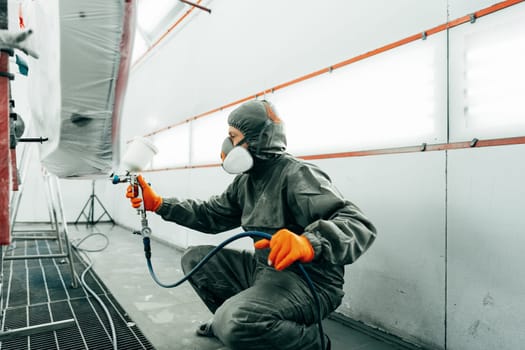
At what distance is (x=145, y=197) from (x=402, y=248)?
3.79 ft

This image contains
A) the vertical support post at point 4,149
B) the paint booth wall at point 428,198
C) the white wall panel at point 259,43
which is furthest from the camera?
the white wall panel at point 259,43

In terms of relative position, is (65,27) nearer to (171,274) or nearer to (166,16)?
(171,274)

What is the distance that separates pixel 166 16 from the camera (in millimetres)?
3844

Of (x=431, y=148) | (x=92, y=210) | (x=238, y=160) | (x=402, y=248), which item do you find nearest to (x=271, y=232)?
(x=238, y=160)

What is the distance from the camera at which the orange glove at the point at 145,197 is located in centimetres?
140

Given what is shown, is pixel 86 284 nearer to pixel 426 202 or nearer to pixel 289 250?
pixel 289 250

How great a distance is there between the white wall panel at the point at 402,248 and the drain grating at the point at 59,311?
1035mm

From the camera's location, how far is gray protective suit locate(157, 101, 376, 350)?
1010 millimetres

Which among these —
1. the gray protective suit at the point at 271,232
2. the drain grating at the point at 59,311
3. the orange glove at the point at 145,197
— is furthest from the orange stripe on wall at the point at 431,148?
the drain grating at the point at 59,311

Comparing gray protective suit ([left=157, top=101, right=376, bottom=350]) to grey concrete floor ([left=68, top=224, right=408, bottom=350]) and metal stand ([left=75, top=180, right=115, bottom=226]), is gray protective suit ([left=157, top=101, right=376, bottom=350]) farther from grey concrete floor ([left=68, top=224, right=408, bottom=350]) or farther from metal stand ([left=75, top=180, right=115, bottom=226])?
metal stand ([left=75, top=180, right=115, bottom=226])

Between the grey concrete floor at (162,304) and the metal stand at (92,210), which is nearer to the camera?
the grey concrete floor at (162,304)

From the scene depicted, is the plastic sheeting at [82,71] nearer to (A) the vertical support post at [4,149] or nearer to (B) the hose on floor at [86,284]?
(A) the vertical support post at [4,149]

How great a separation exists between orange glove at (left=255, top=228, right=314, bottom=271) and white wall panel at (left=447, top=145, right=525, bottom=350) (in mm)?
706

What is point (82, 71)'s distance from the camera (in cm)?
91
